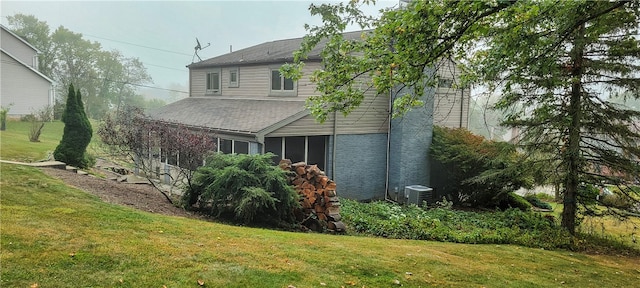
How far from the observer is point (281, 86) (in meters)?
16.5

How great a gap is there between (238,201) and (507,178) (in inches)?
415

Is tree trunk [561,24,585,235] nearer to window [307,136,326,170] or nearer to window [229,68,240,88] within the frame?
window [307,136,326,170]

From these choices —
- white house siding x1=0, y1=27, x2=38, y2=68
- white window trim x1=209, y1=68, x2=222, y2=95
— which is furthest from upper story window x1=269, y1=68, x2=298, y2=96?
white house siding x1=0, y1=27, x2=38, y2=68

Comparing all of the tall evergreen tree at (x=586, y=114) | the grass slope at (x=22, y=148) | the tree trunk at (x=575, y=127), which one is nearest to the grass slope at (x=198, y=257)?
the tree trunk at (x=575, y=127)

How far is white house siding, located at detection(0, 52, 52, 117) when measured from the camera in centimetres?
2450

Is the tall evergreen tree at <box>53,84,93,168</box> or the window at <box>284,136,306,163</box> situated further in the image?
the window at <box>284,136,306,163</box>

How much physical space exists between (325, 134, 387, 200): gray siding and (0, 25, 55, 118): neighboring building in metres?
20.3

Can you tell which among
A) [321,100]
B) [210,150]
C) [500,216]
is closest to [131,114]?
[210,150]

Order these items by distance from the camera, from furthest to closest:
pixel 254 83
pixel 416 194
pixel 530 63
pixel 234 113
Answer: pixel 254 83 < pixel 234 113 < pixel 416 194 < pixel 530 63

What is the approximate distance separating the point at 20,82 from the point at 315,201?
84.2ft

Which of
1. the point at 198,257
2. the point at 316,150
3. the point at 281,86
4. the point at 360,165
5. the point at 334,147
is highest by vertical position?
the point at 281,86

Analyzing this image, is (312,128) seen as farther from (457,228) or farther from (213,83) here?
(213,83)

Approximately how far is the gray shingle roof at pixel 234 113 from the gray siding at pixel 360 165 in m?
2.30

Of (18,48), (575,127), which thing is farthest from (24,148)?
(18,48)
